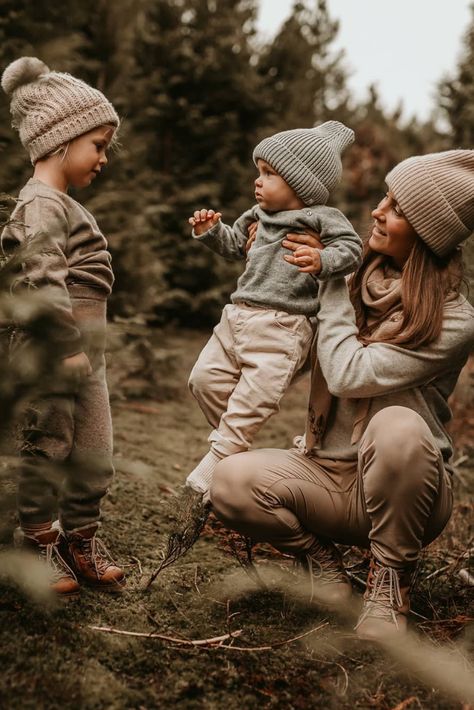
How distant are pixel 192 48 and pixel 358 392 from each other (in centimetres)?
802

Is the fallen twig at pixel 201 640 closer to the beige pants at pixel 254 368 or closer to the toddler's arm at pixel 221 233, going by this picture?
the beige pants at pixel 254 368

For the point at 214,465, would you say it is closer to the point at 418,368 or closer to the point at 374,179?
the point at 418,368

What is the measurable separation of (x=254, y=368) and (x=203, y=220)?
0.62 meters

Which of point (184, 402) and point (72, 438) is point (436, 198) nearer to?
point (72, 438)

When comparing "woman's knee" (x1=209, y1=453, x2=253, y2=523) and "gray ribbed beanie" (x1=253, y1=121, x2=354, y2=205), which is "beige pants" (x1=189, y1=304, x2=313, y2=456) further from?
"gray ribbed beanie" (x1=253, y1=121, x2=354, y2=205)

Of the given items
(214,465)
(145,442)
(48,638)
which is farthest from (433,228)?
(145,442)

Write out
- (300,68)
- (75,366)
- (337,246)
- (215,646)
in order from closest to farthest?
1. (75,366)
2. (215,646)
3. (337,246)
4. (300,68)

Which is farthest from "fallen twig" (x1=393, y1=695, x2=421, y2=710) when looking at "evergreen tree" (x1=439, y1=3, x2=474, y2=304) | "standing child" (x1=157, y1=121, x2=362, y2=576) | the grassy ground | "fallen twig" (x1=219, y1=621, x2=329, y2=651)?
"evergreen tree" (x1=439, y1=3, x2=474, y2=304)

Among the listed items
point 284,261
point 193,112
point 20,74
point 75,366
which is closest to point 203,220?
point 284,261

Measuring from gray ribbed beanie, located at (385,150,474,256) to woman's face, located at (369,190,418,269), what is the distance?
5 centimetres

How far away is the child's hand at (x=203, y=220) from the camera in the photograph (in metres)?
2.74

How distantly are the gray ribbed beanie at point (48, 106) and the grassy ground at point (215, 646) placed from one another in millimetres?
1164

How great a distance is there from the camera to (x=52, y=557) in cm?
247

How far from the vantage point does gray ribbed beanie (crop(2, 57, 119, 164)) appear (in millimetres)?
2523
